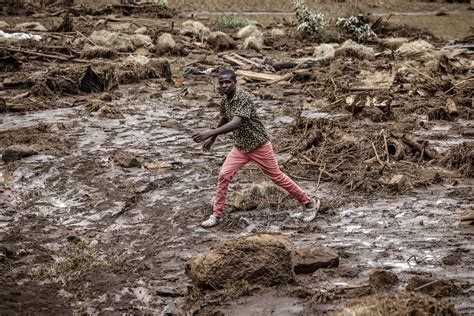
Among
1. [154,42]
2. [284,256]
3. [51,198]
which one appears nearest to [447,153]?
[284,256]

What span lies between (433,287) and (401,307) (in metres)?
1.05

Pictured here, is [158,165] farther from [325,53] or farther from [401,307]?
[325,53]

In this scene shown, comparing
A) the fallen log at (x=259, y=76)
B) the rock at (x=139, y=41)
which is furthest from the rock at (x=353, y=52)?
the rock at (x=139, y=41)

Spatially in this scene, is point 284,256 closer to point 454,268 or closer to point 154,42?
point 454,268

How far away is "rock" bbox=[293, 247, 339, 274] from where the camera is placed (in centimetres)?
523

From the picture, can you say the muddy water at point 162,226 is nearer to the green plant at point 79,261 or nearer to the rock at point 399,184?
the green plant at point 79,261

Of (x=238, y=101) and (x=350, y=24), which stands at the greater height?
(x=238, y=101)

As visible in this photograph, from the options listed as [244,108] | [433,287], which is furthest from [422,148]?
[433,287]

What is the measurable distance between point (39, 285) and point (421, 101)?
28.2 feet

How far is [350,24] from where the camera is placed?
2084cm

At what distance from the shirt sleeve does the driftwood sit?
3.24m

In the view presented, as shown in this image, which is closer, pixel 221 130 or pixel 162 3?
pixel 221 130

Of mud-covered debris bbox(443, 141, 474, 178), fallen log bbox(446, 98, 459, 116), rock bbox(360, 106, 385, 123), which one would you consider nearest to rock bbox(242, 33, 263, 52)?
rock bbox(360, 106, 385, 123)

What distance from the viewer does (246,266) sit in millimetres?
5051
